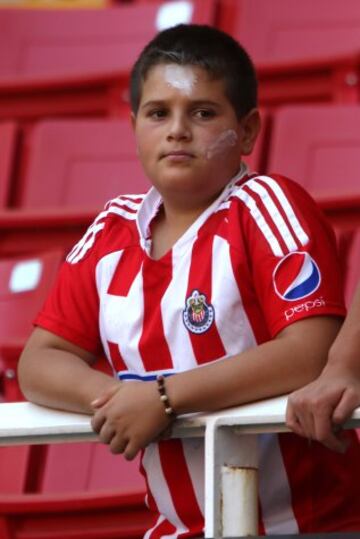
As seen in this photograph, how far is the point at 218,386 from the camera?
182cm

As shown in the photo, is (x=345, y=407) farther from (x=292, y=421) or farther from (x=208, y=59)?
(x=208, y=59)

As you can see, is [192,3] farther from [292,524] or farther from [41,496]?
[292,524]

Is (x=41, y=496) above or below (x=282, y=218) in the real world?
below

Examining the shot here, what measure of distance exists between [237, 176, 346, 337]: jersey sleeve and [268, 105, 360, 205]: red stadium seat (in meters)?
1.73

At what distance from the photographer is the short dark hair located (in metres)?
2.07

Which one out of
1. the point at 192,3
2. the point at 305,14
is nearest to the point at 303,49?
the point at 305,14

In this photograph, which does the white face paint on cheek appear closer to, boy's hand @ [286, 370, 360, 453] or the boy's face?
the boy's face

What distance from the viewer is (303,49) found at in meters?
4.66

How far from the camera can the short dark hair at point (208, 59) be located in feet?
6.78

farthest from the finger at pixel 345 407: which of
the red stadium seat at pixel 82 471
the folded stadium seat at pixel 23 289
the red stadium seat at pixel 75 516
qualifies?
the folded stadium seat at pixel 23 289

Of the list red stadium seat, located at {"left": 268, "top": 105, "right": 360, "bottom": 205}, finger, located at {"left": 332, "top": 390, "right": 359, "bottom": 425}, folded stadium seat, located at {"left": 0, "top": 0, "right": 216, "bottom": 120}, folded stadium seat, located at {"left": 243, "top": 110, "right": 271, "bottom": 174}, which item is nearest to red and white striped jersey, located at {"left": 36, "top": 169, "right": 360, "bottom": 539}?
finger, located at {"left": 332, "top": 390, "right": 359, "bottom": 425}

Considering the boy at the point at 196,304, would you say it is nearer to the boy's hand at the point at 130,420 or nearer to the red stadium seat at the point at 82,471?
the boy's hand at the point at 130,420

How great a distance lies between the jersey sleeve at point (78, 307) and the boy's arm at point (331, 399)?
17.6 inches

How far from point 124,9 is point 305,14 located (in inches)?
24.3
